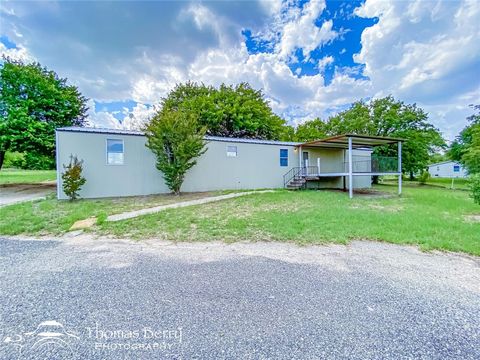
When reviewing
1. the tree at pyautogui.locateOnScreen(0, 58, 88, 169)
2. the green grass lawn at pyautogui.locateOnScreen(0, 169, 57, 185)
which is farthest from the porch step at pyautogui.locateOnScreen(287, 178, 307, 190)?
the green grass lawn at pyautogui.locateOnScreen(0, 169, 57, 185)

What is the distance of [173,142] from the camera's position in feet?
34.2

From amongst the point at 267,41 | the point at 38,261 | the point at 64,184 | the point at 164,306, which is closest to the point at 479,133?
the point at 267,41

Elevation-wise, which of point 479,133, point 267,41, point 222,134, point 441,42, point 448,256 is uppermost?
point 267,41

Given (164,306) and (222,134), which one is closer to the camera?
(164,306)

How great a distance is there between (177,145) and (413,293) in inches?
381

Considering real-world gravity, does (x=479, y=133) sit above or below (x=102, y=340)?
above

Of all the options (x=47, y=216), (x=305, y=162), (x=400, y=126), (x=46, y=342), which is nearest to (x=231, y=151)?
(x=305, y=162)

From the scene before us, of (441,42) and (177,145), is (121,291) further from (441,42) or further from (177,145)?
(441,42)

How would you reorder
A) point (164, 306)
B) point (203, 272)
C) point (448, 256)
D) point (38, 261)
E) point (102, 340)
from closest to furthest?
point (102, 340), point (164, 306), point (203, 272), point (38, 261), point (448, 256)

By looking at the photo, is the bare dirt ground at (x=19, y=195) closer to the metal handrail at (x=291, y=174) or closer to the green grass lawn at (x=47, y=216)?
the green grass lawn at (x=47, y=216)

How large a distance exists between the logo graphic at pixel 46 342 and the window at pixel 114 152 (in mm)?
9644

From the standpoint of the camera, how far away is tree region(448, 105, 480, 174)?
13.1m

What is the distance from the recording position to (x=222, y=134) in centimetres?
2239

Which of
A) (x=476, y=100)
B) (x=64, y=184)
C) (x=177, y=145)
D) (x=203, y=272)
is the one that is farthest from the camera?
(x=476, y=100)
